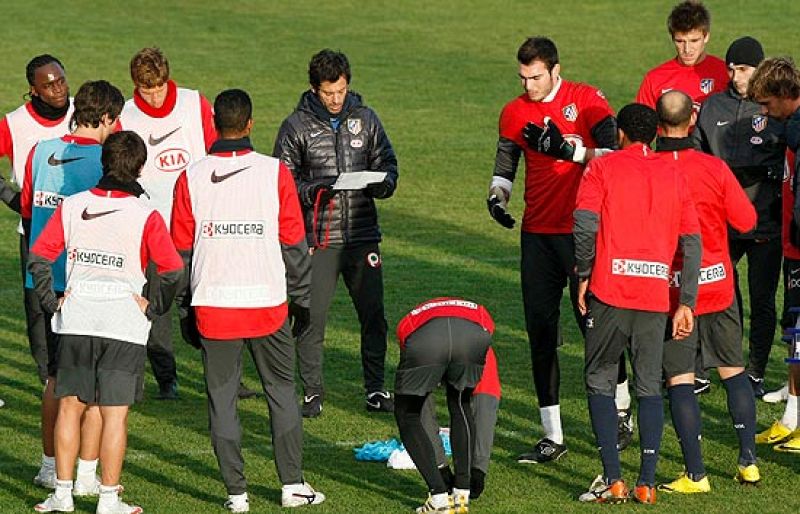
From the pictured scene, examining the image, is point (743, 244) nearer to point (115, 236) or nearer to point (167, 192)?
point (167, 192)

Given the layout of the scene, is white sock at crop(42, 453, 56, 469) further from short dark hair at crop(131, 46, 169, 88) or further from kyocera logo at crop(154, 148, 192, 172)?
short dark hair at crop(131, 46, 169, 88)

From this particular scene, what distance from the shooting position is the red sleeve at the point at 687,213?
8906 mm

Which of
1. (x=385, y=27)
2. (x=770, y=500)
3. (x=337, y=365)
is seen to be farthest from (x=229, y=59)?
(x=770, y=500)

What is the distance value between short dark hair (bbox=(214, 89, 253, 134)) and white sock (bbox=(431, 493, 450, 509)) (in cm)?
218

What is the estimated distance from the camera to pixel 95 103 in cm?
951

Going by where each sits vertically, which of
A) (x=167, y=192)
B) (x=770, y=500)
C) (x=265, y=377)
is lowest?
(x=770, y=500)

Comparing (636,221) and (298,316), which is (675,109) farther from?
(298,316)

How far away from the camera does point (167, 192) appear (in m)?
11.6

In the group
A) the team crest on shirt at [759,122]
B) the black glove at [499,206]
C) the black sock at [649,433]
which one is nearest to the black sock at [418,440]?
the black sock at [649,433]

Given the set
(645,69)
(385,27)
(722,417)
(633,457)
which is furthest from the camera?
(385,27)

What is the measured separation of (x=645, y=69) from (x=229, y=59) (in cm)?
657

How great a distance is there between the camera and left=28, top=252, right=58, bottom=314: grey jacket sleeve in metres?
8.83

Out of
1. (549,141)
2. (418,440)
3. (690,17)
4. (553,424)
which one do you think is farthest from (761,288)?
(418,440)

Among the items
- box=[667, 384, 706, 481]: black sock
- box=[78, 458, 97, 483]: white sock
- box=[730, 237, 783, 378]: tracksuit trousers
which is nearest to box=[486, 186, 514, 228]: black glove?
box=[667, 384, 706, 481]: black sock
